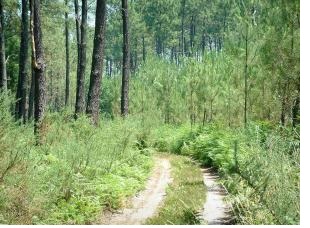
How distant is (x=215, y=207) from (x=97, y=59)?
20.3ft

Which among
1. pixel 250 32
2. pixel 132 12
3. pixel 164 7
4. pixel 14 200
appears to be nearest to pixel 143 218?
pixel 14 200

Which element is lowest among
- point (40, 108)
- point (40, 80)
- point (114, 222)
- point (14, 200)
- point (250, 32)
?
point (114, 222)

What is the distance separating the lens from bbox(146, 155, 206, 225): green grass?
711 cm

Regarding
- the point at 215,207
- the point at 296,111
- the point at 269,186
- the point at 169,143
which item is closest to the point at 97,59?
the point at 296,111

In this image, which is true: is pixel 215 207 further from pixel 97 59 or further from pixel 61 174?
pixel 97 59

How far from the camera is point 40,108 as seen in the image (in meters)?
10.8

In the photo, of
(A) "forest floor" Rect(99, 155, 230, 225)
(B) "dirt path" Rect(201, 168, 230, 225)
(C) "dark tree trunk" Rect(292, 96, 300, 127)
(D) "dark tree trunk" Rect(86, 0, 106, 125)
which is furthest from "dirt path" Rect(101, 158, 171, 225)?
(C) "dark tree trunk" Rect(292, 96, 300, 127)

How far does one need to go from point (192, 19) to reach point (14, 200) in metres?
48.0

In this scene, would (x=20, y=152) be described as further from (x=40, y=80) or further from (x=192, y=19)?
(x=192, y=19)

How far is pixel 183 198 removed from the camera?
900cm

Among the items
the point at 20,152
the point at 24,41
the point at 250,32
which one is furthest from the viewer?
the point at 24,41

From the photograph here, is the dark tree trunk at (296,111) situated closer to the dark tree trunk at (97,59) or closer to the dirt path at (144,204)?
the dirt path at (144,204)

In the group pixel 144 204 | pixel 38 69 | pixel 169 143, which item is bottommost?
pixel 144 204

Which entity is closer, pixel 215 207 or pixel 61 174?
pixel 61 174
